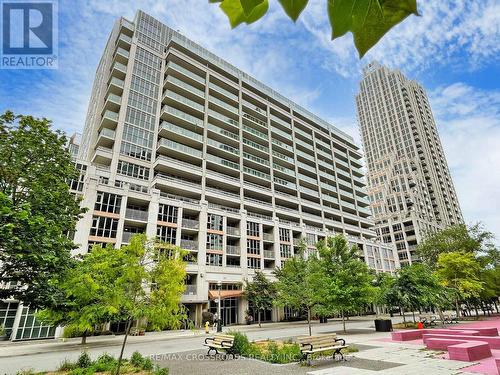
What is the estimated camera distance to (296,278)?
26.0 metres

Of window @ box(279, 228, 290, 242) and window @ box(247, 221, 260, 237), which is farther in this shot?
window @ box(279, 228, 290, 242)

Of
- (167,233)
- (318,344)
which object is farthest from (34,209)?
(167,233)

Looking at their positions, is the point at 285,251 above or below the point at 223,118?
below

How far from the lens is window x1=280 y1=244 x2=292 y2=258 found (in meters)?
48.2

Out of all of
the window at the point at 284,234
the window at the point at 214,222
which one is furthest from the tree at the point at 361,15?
the window at the point at 284,234

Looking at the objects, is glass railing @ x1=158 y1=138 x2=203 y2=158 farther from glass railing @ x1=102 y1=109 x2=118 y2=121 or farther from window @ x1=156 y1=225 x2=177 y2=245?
window @ x1=156 y1=225 x2=177 y2=245

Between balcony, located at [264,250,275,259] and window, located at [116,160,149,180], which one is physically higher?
window, located at [116,160,149,180]

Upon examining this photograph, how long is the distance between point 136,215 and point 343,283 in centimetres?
2446

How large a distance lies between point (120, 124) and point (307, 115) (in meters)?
46.0

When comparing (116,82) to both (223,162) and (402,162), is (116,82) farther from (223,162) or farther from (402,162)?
(402,162)

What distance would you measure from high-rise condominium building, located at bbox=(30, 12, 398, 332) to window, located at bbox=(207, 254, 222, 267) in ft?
0.72

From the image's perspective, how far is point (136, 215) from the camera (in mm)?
35531

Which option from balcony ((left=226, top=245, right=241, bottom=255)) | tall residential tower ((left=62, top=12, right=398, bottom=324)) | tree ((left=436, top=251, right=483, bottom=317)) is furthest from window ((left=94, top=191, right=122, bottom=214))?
tree ((left=436, top=251, right=483, bottom=317))

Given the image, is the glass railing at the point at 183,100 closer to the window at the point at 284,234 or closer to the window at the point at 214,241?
the window at the point at 214,241
